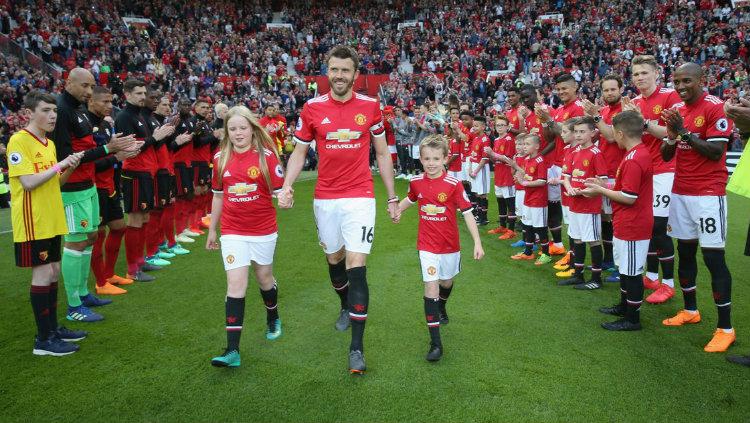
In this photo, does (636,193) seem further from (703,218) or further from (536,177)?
(536,177)

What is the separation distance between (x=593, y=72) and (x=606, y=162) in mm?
22717

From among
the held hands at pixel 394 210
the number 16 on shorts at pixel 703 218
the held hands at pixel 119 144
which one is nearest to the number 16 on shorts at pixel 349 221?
the held hands at pixel 394 210

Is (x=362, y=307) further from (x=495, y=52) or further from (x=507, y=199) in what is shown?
(x=495, y=52)

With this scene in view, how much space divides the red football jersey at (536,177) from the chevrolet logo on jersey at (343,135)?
392 centimetres

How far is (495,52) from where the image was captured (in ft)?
98.6

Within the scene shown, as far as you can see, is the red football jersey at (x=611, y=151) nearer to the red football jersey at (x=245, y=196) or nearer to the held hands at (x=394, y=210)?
the held hands at (x=394, y=210)

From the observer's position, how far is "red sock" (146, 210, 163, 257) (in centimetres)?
739

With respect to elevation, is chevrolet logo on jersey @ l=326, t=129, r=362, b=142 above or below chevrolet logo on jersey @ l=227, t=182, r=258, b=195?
above

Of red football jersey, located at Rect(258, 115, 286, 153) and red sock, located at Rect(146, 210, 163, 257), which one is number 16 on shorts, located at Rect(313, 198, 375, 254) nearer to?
red sock, located at Rect(146, 210, 163, 257)

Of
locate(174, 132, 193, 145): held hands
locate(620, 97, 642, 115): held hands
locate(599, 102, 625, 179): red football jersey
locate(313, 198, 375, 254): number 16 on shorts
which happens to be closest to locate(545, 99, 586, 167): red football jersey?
locate(599, 102, 625, 179): red football jersey

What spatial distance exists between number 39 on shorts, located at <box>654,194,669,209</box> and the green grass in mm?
1109

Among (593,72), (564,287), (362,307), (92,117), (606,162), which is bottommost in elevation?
(564,287)

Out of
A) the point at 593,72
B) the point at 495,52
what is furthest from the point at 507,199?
the point at 495,52

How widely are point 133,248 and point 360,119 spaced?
4081 mm
